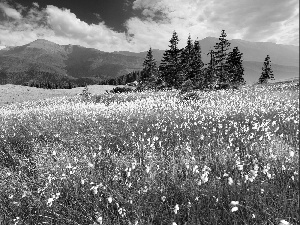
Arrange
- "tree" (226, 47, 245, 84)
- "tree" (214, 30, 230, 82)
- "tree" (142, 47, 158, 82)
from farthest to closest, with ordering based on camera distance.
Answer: "tree" (226, 47, 245, 84)
"tree" (142, 47, 158, 82)
"tree" (214, 30, 230, 82)

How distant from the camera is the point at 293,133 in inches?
201

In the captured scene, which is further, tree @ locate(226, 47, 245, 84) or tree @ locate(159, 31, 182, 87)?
tree @ locate(226, 47, 245, 84)

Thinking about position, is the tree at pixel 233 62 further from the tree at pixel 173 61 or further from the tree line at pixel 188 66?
the tree at pixel 173 61

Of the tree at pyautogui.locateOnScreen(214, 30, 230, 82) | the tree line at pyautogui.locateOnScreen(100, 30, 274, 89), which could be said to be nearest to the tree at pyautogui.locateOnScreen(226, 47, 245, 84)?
the tree line at pyautogui.locateOnScreen(100, 30, 274, 89)

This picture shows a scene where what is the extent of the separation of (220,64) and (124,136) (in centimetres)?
4307

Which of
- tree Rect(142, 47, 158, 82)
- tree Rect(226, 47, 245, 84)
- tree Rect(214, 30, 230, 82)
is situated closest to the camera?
tree Rect(214, 30, 230, 82)

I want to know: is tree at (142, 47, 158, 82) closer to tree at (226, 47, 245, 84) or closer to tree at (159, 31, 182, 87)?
tree at (159, 31, 182, 87)

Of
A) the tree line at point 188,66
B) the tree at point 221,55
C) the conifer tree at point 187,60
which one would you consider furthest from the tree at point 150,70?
the tree at point 221,55

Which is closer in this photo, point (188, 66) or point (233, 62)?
point (188, 66)

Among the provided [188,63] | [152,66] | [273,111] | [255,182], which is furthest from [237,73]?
[255,182]

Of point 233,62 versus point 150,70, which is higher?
point 233,62

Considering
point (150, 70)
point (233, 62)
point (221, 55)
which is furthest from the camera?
point (233, 62)

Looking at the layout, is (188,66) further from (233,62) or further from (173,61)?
(233,62)

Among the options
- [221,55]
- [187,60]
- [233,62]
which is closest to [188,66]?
[187,60]
